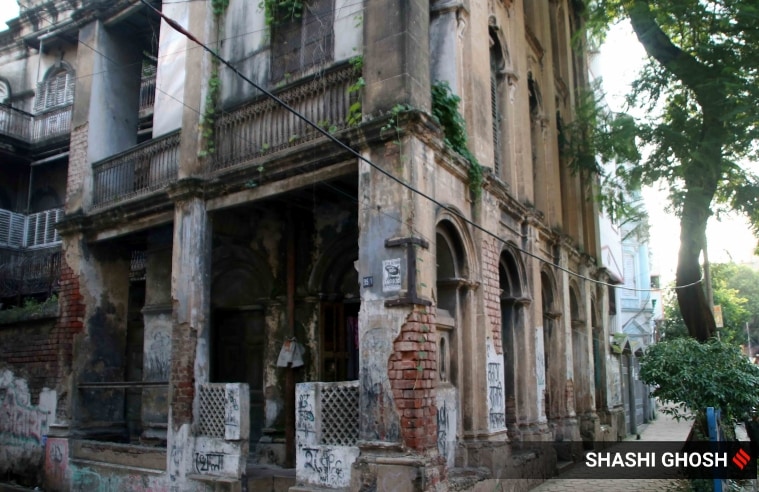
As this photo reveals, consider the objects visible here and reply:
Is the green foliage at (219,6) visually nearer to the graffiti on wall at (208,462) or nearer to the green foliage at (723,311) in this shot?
the graffiti on wall at (208,462)

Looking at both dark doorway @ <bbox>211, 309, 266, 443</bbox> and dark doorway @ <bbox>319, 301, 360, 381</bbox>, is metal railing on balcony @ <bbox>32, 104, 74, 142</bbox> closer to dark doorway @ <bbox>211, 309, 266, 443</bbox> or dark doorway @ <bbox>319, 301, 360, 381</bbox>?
dark doorway @ <bbox>211, 309, 266, 443</bbox>

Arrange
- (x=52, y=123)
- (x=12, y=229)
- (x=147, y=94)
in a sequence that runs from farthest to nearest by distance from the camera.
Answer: (x=52, y=123), (x=12, y=229), (x=147, y=94)

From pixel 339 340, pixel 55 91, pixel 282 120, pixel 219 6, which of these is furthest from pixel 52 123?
pixel 339 340

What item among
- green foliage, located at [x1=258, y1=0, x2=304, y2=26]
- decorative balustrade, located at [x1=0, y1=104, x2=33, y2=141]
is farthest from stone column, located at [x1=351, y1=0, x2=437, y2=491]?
decorative balustrade, located at [x1=0, y1=104, x2=33, y2=141]

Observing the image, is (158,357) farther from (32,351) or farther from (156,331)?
(32,351)

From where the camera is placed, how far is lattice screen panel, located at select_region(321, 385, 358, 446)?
7.73 m

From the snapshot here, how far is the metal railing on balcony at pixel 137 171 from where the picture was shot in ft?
35.6

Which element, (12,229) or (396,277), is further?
(12,229)

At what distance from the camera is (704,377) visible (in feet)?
32.5

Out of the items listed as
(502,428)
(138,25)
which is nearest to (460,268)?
(502,428)

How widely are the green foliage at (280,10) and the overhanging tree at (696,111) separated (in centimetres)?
663

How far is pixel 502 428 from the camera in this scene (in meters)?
10.1

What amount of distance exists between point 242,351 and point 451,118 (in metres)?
5.84

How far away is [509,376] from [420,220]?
5031 millimetres
